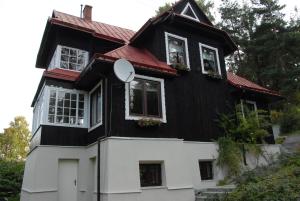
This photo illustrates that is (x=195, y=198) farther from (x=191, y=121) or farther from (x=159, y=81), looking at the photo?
(x=159, y=81)

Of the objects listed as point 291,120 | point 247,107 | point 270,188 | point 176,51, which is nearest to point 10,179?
point 176,51

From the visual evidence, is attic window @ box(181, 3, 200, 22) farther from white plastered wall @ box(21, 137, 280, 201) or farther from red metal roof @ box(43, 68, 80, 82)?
white plastered wall @ box(21, 137, 280, 201)

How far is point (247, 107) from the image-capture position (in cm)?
1410

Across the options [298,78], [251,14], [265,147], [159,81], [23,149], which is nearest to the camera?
[159,81]

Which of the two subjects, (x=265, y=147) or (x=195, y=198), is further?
(x=265, y=147)

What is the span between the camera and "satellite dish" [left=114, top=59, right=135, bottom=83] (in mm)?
9094

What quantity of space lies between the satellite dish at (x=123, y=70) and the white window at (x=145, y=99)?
0.84m

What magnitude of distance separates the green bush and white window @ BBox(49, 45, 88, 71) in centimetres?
1949

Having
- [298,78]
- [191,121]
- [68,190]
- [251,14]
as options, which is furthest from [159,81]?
[251,14]

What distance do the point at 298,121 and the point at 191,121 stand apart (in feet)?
54.2

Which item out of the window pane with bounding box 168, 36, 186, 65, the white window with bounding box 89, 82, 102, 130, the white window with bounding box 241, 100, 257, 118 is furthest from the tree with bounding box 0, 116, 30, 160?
the white window with bounding box 241, 100, 257, 118

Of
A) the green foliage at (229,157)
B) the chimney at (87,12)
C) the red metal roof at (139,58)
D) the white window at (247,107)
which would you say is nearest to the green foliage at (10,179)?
the chimney at (87,12)

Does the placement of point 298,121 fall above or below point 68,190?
above

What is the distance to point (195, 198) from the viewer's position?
10.1 meters
